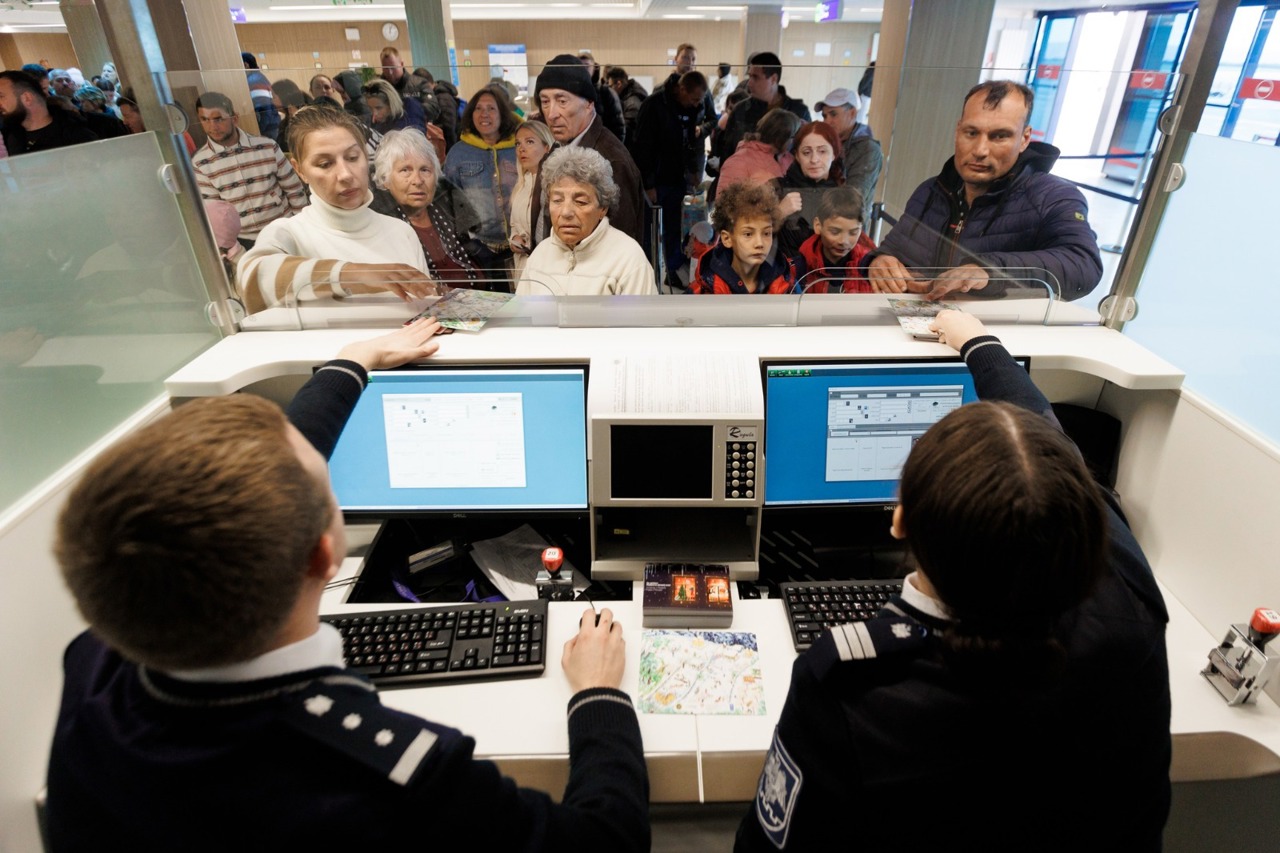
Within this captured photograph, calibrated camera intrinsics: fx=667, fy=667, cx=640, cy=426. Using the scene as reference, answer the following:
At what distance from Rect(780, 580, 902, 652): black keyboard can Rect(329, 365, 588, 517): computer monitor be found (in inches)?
19.8

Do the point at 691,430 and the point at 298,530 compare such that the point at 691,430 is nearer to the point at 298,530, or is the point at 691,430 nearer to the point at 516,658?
the point at 516,658

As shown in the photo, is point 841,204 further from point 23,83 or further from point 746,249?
point 23,83

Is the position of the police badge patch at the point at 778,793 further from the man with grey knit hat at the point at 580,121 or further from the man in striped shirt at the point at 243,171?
the man in striped shirt at the point at 243,171

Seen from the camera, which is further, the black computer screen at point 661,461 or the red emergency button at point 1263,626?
the black computer screen at point 661,461

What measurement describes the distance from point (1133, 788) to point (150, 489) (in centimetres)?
107

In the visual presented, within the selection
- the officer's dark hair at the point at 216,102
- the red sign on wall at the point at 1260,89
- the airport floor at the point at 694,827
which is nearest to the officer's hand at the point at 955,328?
the airport floor at the point at 694,827

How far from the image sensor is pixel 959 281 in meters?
1.66

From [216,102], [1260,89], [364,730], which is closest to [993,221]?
[364,730]

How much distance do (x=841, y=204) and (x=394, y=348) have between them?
110 centimetres

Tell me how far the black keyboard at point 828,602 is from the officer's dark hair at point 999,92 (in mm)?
1089

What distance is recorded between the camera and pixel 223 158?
1.51 metres

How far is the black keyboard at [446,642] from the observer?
119 cm

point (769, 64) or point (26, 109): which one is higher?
point (769, 64)

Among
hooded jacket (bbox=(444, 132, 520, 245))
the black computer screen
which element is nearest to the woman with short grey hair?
hooded jacket (bbox=(444, 132, 520, 245))
